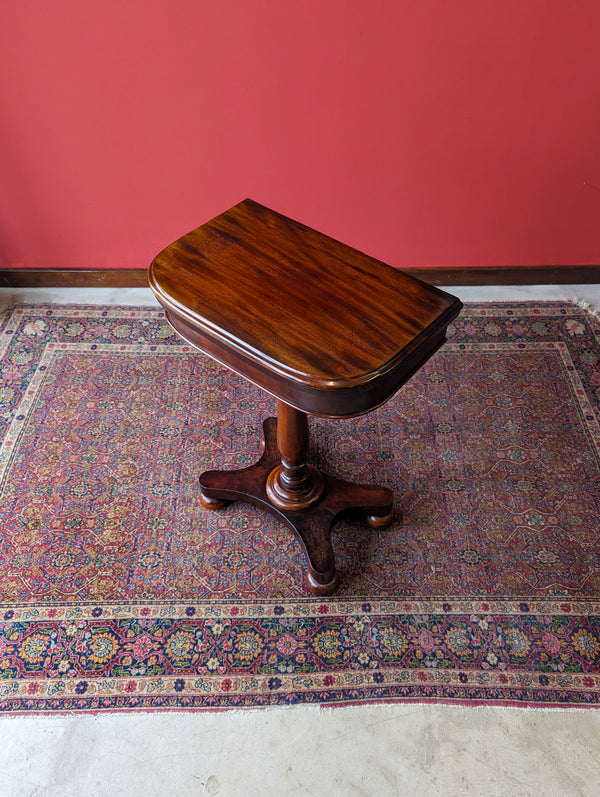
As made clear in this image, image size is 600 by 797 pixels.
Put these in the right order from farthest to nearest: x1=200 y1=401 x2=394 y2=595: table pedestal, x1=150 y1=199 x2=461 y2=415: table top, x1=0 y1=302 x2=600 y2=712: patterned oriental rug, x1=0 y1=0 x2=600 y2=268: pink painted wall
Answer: x1=0 y1=0 x2=600 y2=268: pink painted wall → x1=200 y1=401 x2=394 y2=595: table pedestal → x1=0 y1=302 x2=600 y2=712: patterned oriental rug → x1=150 y1=199 x2=461 y2=415: table top

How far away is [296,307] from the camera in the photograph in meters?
1.65

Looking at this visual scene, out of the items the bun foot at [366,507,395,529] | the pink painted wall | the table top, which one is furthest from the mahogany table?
the pink painted wall

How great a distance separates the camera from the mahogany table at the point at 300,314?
1532 mm

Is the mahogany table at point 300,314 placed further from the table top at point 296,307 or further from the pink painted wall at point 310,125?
the pink painted wall at point 310,125

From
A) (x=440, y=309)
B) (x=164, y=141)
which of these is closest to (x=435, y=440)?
(x=440, y=309)

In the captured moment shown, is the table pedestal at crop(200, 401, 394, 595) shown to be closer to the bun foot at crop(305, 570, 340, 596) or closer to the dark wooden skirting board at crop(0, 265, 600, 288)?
the bun foot at crop(305, 570, 340, 596)

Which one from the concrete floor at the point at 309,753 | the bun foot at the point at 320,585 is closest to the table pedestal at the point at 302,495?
the bun foot at the point at 320,585

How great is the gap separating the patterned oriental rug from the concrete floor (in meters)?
0.05

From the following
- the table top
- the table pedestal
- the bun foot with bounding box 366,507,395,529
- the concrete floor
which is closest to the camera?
the table top

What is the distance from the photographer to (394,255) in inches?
123

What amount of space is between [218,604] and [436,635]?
67 centimetres

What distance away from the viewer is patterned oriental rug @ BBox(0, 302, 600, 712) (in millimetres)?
1944

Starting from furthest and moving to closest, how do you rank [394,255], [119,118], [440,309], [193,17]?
[394,255] < [119,118] < [193,17] < [440,309]

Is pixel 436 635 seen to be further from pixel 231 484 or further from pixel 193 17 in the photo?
pixel 193 17
